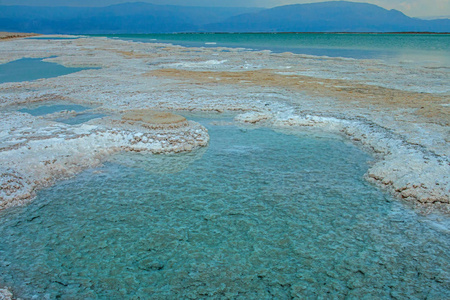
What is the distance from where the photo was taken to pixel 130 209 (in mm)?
6398

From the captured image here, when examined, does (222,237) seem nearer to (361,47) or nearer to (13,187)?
(13,187)

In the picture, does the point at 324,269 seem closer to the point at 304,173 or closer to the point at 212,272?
the point at 212,272

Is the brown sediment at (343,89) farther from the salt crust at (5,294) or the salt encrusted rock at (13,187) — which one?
the salt crust at (5,294)

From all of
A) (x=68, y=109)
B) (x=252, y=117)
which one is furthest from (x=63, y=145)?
(x=252, y=117)

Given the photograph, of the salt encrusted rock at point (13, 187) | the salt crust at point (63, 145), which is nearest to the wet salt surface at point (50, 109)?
the salt crust at point (63, 145)

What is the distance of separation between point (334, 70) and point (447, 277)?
19.2 metres

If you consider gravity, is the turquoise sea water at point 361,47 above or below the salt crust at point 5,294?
above

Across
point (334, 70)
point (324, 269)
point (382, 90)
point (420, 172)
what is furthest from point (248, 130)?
point (334, 70)

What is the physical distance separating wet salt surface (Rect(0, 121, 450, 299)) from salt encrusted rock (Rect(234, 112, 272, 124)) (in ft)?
12.1

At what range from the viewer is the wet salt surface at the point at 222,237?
4500 mm

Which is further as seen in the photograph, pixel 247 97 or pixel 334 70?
pixel 334 70

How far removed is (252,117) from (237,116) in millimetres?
599

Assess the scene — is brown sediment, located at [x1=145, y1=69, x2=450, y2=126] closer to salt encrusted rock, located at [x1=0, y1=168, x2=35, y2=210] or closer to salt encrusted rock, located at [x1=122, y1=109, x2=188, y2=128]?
salt encrusted rock, located at [x1=122, y1=109, x2=188, y2=128]

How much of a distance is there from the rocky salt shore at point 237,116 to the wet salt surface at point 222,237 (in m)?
0.75
